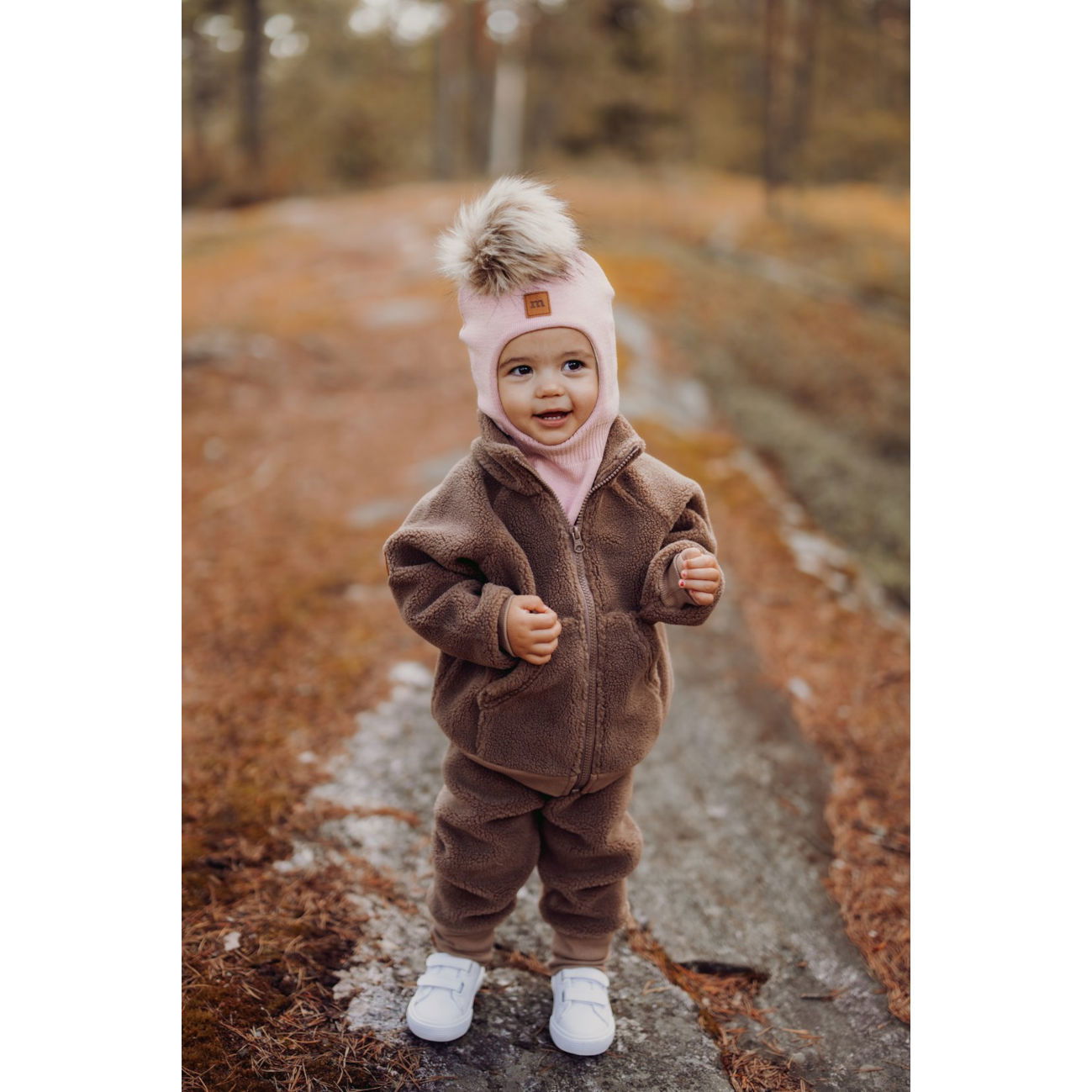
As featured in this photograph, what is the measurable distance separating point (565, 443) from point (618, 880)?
1.11 meters

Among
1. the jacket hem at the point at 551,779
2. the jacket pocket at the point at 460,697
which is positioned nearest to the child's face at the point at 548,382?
the jacket pocket at the point at 460,697

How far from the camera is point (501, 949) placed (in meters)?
2.65

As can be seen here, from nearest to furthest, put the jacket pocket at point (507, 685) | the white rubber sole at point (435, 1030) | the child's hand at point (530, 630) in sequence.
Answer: the child's hand at point (530, 630) < the jacket pocket at point (507, 685) < the white rubber sole at point (435, 1030)

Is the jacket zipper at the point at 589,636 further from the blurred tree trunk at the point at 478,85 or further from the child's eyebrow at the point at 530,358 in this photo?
the blurred tree trunk at the point at 478,85

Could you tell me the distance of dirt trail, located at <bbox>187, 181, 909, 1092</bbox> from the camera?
2406 mm

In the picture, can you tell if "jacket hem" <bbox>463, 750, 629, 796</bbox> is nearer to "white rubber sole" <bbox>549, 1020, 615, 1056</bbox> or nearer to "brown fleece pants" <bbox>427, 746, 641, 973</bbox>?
"brown fleece pants" <bbox>427, 746, 641, 973</bbox>

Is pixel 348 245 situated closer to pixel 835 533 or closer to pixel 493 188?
pixel 835 533

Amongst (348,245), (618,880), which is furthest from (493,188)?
(348,245)

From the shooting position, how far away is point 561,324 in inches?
80.7

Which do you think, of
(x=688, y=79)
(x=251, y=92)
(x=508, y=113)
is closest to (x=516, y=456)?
(x=251, y=92)

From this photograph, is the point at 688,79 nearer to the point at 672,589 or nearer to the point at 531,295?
the point at 531,295

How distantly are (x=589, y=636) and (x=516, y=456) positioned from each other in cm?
44

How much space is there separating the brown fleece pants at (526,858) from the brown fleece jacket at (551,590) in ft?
0.31

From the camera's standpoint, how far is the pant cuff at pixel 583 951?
241 centimetres
